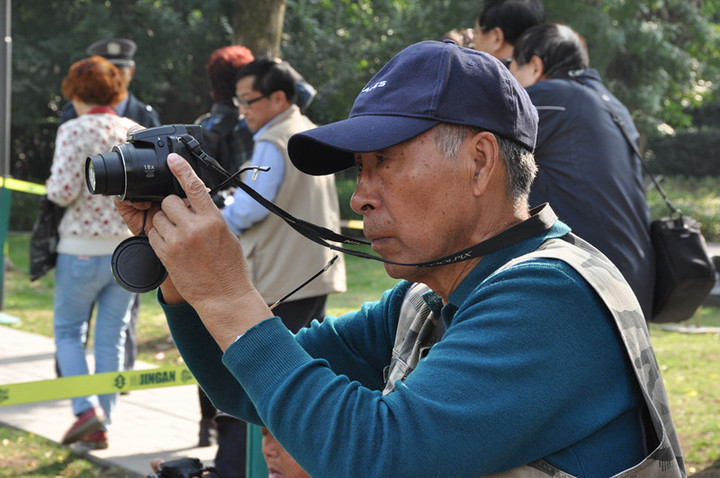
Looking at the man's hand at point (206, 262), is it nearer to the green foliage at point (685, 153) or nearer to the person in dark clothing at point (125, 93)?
the person in dark clothing at point (125, 93)

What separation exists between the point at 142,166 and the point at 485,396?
2.41 feet

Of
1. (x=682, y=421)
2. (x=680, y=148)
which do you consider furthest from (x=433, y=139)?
(x=680, y=148)

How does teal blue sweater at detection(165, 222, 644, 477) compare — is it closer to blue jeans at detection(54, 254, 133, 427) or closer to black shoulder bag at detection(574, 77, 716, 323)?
black shoulder bag at detection(574, 77, 716, 323)

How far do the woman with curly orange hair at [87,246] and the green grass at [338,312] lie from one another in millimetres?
267

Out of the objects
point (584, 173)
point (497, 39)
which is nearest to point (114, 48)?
point (497, 39)

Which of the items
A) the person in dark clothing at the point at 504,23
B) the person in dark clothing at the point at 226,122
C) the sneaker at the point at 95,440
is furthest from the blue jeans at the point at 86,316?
the person in dark clothing at the point at 504,23

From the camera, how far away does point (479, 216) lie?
165 cm

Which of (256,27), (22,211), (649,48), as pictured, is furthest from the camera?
(649,48)

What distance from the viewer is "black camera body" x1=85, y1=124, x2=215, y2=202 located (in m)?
1.65

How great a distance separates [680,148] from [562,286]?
2818 centimetres

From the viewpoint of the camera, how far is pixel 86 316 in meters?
5.31

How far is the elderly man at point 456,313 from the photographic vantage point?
4.54 feet

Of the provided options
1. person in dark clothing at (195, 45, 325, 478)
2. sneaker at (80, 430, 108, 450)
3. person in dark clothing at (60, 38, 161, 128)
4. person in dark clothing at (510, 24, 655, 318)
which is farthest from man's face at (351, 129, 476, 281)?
person in dark clothing at (60, 38, 161, 128)

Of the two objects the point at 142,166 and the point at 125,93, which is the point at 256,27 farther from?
the point at 142,166
